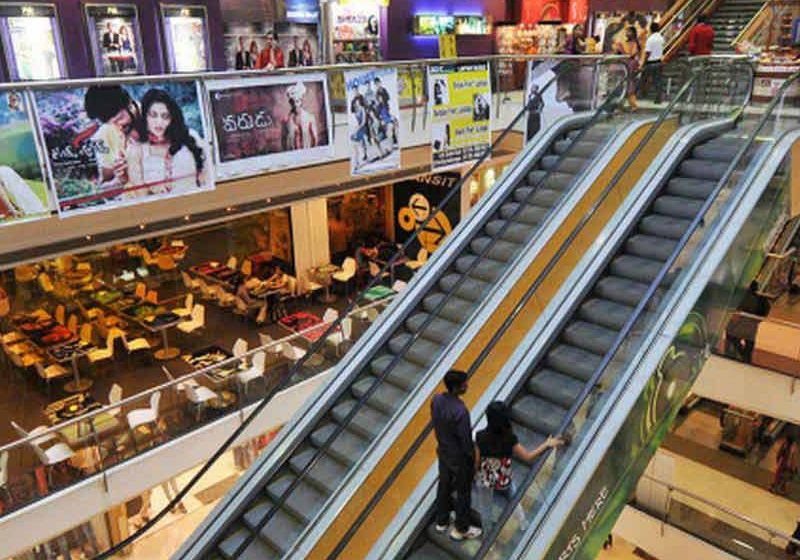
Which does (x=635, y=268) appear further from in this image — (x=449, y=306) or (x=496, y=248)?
(x=449, y=306)

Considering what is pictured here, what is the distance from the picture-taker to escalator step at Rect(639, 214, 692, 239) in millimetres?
7051

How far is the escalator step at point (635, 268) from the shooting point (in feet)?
22.3

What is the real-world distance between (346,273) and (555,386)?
9.98 meters

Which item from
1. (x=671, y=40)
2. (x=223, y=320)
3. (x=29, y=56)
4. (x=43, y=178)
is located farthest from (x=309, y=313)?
(x=671, y=40)

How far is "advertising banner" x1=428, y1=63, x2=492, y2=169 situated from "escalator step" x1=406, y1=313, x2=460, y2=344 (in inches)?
161

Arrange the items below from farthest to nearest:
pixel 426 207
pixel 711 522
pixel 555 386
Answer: pixel 426 207 → pixel 711 522 → pixel 555 386

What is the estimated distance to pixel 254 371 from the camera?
1032 centimetres

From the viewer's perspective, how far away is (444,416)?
4961 mm

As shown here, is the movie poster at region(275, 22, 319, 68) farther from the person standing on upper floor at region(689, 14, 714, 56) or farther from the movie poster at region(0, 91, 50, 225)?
the movie poster at region(0, 91, 50, 225)

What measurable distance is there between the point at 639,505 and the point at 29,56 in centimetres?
1202

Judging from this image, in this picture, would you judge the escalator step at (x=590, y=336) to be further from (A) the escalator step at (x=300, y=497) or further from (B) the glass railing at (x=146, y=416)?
(B) the glass railing at (x=146, y=416)

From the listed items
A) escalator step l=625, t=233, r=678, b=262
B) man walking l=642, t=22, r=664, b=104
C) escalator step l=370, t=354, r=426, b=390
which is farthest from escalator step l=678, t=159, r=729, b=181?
escalator step l=370, t=354, r=426, b=390

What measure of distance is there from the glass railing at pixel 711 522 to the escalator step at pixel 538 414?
5.07m

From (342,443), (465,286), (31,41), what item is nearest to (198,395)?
(342,443)
